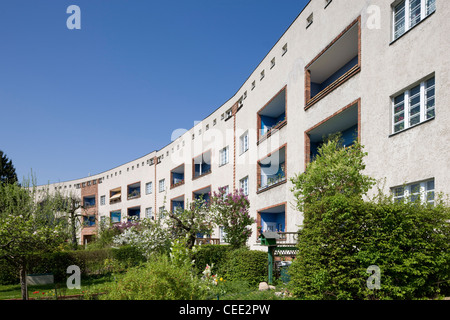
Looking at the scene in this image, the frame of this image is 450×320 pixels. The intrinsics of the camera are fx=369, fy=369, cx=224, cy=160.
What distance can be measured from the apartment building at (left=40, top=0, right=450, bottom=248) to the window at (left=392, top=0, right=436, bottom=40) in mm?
37

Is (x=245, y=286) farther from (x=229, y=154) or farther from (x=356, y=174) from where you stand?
(x=229, y=154)

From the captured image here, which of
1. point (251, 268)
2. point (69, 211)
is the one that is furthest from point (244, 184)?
point (69, 211)

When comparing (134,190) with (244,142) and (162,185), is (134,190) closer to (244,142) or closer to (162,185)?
(162,185)

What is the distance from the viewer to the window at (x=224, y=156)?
31.8 meters

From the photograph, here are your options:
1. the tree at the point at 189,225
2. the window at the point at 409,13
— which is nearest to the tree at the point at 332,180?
the window at the point at 409,13

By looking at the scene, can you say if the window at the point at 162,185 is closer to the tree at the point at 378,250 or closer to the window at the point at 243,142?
the window at the point at 243,142

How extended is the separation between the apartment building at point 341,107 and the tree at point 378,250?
2.57m

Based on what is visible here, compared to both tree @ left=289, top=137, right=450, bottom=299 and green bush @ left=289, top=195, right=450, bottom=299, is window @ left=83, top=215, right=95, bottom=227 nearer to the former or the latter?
tree @ left=289, top=137, right=450, bottom=299

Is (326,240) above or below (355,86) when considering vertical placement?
below

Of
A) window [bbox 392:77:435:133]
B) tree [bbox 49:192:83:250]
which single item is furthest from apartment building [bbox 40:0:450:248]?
tree [bbox 49:192:83:250]

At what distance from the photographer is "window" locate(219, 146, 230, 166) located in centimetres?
3184

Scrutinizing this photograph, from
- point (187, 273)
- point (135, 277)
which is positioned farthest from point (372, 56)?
point (135, 277)

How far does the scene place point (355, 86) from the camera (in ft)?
51.1

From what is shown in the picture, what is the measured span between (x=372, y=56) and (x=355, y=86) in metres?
1.49
